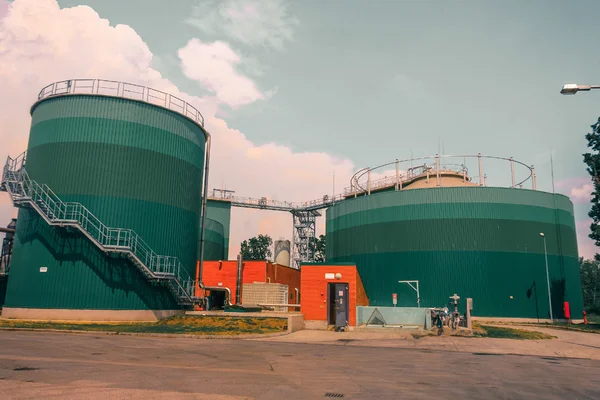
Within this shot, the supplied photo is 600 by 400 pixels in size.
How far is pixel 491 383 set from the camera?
12469 mm

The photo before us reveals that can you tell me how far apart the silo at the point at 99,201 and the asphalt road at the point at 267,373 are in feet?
41.4

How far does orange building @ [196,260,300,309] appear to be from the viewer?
134ft

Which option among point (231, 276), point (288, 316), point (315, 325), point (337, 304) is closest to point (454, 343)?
point (337, 304)

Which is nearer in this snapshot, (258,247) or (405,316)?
(405,316)

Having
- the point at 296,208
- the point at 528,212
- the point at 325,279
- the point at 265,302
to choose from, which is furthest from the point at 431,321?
the point at 296,208

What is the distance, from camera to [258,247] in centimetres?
11256

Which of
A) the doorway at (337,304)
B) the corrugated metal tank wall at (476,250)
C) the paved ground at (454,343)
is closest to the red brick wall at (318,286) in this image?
the doorway at (337,304)

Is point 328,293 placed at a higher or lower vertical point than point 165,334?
higher

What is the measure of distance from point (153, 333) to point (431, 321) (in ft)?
58.8

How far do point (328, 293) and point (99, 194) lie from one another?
61.1 ft

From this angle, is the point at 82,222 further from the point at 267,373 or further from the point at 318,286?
the point at 267,373

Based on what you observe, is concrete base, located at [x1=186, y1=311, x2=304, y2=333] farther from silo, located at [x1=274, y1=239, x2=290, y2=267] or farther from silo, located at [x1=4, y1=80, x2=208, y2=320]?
silo, located at [x1=274, y1=239, x2=290, y2=267]

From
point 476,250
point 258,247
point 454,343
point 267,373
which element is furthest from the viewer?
point 258,247

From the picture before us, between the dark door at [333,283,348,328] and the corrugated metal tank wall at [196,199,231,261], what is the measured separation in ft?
107
